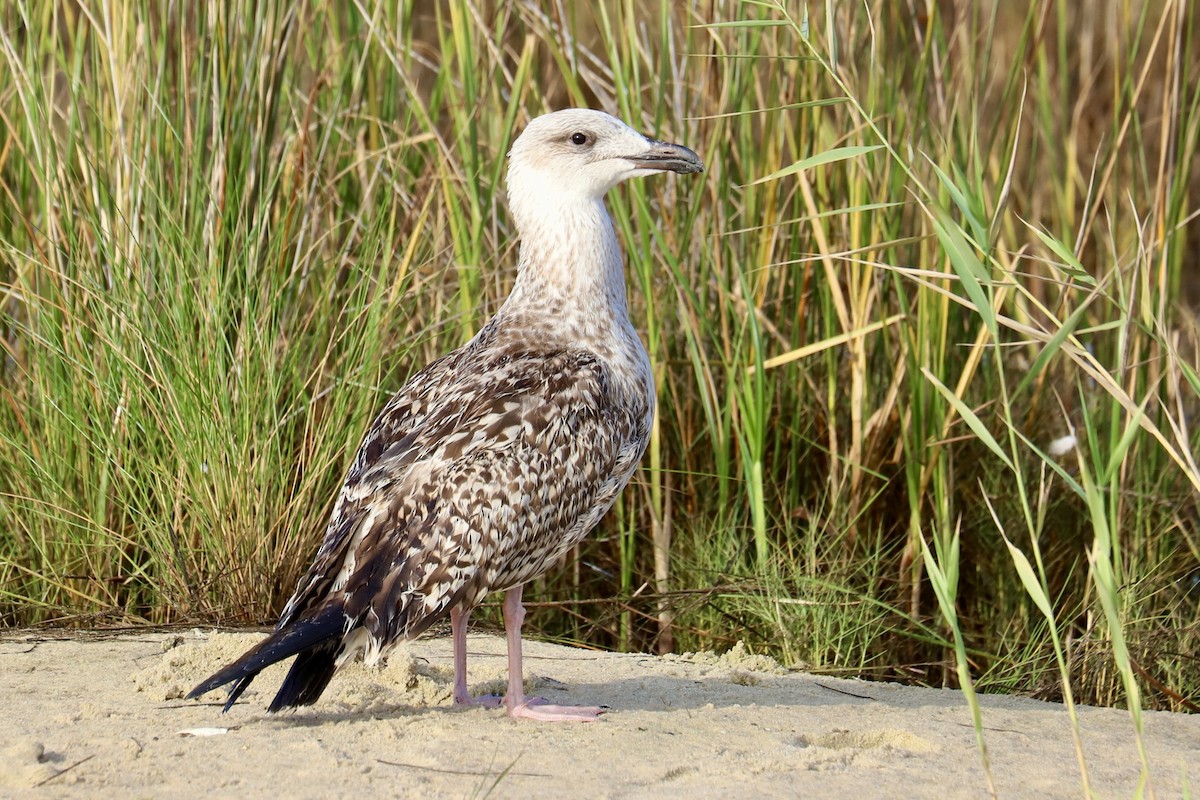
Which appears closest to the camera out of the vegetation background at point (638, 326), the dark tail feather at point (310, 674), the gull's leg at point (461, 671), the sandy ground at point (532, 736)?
the sandy ground at point (532, 736)

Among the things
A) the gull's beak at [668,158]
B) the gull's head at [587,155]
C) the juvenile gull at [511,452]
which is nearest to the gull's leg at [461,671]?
the juvenile gull at [511,452]

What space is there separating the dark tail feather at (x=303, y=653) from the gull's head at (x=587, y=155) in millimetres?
1585

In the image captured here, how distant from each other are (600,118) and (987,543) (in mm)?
2160

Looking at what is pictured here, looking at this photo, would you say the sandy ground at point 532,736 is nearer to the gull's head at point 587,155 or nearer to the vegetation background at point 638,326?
the vegetation background at point 638,326

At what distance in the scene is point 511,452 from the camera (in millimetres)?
3828

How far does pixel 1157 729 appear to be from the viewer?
402cm

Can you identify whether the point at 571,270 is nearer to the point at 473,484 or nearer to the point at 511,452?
the point at 511,452

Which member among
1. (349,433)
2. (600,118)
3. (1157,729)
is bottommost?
(1157,729)

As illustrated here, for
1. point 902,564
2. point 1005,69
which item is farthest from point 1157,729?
point 1005,69

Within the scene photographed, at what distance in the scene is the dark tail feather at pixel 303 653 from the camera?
333cm

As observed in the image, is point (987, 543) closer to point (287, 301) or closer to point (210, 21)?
point (287, 301)

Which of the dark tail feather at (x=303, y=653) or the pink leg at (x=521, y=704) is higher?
the dark tail feather at (x=303, y=653)

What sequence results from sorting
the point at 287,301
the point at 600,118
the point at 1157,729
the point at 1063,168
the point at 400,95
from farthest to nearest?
the point at 1063,168
the point at 400,95
the point at 287,301
the point at 600,118
the point at 1157,729

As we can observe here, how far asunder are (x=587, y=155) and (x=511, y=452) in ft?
3.69
